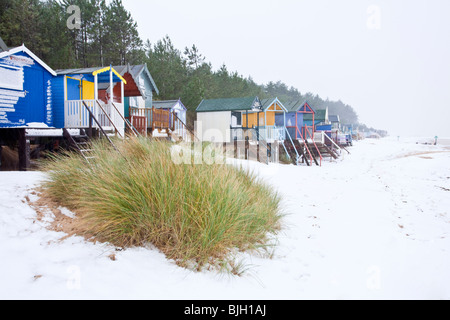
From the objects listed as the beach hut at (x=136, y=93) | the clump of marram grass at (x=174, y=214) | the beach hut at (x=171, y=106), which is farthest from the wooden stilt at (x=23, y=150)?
the beach hut at (x=171, y=106)

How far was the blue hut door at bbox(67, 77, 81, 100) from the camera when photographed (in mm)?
12297

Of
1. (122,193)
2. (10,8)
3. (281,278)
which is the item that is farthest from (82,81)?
(10,8)

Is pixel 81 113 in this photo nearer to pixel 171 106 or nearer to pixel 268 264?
pixel 268 264

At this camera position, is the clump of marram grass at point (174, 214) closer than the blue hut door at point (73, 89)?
Yes

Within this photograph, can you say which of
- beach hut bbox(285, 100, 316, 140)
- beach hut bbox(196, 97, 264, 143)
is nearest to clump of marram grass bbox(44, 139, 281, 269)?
beach hut bbox(196, 97, 264, 143)

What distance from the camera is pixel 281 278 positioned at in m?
3.56

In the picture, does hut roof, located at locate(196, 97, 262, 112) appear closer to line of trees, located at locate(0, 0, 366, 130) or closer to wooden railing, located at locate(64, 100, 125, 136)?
line of trees, located at locate(0, 0, 366, 130)

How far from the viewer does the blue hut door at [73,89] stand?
1230cm

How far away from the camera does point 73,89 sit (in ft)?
41.1

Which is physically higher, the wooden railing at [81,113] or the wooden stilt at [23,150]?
the wooden railing at [81,113]

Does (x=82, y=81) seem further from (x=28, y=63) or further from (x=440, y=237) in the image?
(x=440, y=237)

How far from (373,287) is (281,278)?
1047 mm

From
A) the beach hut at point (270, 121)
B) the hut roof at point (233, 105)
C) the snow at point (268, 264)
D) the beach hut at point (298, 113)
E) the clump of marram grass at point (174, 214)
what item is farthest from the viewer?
the beach hut at point (298, 113)

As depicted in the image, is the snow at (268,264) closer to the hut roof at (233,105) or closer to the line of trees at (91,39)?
the hut roof at (233,105)
